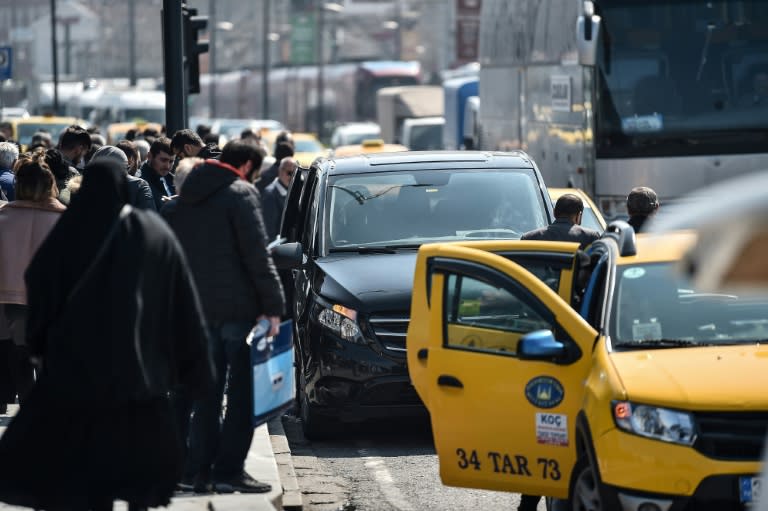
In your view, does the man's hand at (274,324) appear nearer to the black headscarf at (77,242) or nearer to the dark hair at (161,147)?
the black headscarf at (77,242)

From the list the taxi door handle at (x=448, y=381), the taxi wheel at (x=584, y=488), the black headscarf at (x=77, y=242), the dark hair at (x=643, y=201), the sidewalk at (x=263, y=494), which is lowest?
the sidewalk at (x=263, y=494)

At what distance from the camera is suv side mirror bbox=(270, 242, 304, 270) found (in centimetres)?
1080

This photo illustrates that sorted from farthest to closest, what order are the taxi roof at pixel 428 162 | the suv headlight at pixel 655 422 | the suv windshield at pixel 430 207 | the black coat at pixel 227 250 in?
1. the taxi roof at pixel 428 162
2. the suv windshield at pixel 430 207
3. the black coat at pixel 227 250
4. the suv headlight at pixel 655 422

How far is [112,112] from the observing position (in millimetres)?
60438

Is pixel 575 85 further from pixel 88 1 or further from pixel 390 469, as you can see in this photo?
pixel 88 1

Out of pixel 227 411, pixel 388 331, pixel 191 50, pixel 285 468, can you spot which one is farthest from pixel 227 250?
pixel 191 50

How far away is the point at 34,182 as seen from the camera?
9.81 metres

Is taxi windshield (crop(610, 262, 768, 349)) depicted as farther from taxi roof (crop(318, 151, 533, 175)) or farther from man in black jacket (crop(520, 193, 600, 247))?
taxi roof (crop(318, 151, 533, 175))

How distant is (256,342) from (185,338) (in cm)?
142

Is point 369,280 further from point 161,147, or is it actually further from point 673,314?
point 673,314

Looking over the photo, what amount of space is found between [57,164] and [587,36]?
22.4 ft

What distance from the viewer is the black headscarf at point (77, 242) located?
6094 mm

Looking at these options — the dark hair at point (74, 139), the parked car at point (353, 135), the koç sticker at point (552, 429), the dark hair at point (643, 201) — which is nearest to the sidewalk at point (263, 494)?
the koç sticker at point (552, 429)

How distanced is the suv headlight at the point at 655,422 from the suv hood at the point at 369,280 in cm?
355
